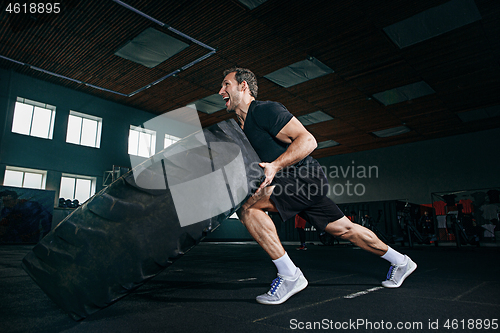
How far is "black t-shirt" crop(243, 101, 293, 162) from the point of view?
5.28 ft

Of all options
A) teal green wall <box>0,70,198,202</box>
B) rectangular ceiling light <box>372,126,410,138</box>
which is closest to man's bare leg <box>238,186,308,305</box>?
teal green wall <box>0,70,198,202</box>

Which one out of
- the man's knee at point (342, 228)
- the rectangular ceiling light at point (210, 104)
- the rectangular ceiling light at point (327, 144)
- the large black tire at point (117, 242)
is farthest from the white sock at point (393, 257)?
the rectangular ceiling light at point (327, 144)

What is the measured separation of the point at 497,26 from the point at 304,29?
3.37 metres

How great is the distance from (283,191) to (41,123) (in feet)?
28.8

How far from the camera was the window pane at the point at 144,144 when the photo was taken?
9.71m

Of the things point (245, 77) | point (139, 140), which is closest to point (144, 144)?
point (139, 140)

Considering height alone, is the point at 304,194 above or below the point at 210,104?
below

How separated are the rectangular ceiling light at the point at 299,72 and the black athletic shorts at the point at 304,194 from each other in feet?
16.8

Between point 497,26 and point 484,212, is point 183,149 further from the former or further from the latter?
point 484,212

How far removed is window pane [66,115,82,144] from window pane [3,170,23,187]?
4.80 feet

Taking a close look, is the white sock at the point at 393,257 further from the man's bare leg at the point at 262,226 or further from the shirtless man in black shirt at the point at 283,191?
the man's bare leg at the point at 262,226

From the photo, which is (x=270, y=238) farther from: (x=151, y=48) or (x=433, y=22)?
(x=151, y=48)

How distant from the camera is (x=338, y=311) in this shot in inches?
51.1

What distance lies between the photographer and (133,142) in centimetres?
958
